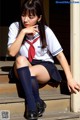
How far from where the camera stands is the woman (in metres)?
3.80

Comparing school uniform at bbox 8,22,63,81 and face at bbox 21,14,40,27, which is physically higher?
face at bbox 21,14,40,27

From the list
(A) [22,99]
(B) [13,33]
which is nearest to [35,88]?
(A) [22,99]

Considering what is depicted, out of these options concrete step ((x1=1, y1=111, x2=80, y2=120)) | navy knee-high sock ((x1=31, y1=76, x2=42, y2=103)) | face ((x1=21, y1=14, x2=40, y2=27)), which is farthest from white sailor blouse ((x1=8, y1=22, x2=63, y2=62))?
concrete step ((x1=1, y1=111, x2=80, y2=120))

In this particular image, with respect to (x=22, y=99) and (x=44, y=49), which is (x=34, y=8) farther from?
(x=22, y=99)

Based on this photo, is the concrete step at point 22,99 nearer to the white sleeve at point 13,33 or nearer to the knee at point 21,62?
A: the knee at point 21,62

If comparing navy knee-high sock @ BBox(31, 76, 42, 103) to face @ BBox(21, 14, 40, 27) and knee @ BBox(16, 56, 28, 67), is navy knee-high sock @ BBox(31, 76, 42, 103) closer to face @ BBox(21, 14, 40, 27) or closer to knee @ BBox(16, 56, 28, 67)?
knee @ BBox(16, 56, 28, 67)

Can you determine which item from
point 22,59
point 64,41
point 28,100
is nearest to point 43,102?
point 28,100

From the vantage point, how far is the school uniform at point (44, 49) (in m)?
4.04

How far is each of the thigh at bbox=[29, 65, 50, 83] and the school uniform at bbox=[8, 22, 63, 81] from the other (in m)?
0.05

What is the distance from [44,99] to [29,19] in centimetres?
83

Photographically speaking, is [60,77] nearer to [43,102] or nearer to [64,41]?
[43,102]

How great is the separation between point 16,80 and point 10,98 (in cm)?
23

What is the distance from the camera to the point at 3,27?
664 cm

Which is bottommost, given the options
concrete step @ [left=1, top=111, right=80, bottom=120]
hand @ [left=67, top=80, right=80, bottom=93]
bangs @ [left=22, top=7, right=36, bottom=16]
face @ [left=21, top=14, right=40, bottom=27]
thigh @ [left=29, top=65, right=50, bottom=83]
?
concrete step @ [left=1, top=111, right=80, bottom=120]
